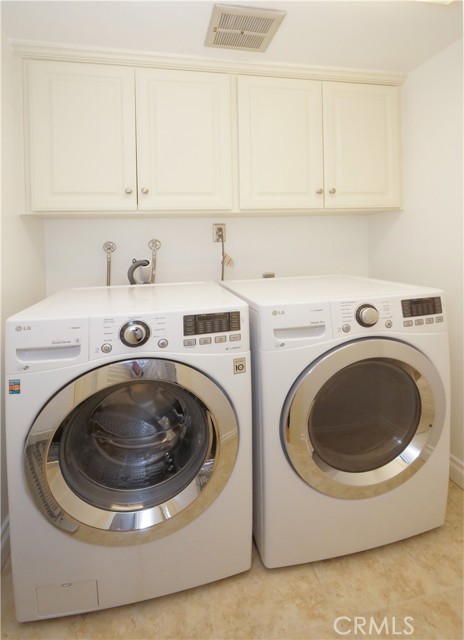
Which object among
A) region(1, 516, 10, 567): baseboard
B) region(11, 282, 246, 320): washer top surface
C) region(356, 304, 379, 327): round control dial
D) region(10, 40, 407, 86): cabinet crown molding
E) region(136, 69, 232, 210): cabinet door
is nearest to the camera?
region(11, 282, 246, 320): washer top surface

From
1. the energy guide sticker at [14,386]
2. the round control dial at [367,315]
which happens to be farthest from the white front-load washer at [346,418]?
the energy guide sticker at [14,386]

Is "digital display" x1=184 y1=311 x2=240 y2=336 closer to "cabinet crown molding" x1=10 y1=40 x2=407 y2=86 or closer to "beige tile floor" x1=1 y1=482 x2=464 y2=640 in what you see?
"beige tile floor" x1=1 y1=482 x2=464 y2=640

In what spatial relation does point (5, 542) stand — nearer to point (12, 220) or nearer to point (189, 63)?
point (12, 220)

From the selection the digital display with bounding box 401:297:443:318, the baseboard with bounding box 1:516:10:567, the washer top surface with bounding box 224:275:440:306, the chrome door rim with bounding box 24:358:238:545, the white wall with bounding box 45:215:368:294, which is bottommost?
the baseboard with bounding box 1:516:10:567

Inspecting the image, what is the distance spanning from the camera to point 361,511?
1463 millimetres

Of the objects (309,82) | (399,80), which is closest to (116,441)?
(309,82)

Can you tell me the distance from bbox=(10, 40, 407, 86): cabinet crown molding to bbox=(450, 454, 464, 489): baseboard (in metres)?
1.96

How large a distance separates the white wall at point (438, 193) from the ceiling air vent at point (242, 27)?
0.85 meters

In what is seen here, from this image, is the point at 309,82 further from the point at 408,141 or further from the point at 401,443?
the point at 401,443

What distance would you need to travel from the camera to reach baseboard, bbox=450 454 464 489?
6.17ft

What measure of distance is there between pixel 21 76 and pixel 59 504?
1.68 metres

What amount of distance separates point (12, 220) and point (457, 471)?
2357 millimetres

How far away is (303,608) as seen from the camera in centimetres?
130

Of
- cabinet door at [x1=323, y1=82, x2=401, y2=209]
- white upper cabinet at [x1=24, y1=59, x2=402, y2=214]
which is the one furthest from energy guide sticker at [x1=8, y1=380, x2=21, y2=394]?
cabinet door at [x1=323, y1=82, x2=401, y2=209]
